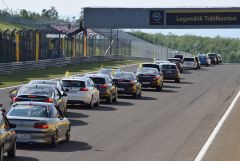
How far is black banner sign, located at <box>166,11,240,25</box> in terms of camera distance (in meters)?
100

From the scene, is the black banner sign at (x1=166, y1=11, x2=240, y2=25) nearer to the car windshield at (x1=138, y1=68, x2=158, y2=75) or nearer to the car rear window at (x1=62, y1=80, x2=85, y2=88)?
the car windshield at (x1=138, y1=68, x2=158, y2=75)

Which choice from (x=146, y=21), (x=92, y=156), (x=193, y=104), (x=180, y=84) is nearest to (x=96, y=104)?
(x=193, y=104)

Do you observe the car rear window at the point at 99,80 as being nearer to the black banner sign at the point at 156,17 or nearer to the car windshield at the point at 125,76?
the car windshield at the point at 125,76

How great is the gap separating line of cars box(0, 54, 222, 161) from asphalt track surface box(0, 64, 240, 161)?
0.37m

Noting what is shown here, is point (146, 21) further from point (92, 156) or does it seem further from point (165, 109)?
point (92, 156)

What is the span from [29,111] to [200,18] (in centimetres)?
8030

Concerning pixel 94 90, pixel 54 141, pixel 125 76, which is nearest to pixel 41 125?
pixel 54 141

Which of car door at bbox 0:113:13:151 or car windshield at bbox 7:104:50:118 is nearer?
car door at bbox 0:113:13:151

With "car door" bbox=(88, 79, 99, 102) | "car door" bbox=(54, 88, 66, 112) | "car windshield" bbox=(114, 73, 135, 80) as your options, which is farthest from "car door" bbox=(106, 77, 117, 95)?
"car door" bbox=(54, 88, 66, 112)

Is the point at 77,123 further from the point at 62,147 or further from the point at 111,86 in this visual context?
the point at 111,86

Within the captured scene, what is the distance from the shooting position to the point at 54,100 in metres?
29.9

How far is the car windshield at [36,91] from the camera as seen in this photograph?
97.6 feet

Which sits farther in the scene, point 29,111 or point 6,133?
point 29,111

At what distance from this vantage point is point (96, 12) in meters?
100
